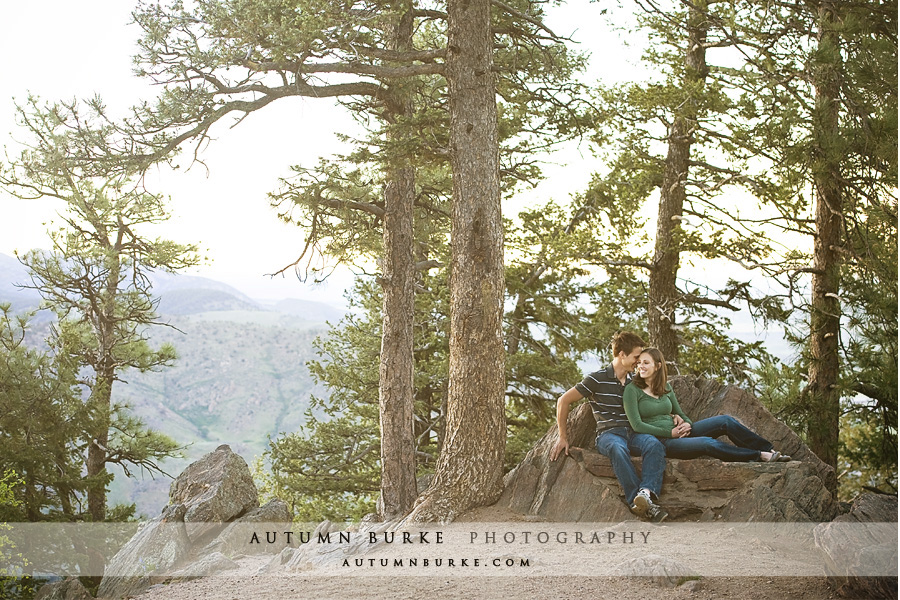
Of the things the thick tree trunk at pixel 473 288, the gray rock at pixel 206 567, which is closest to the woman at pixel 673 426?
the thick tree trunk at pixel 473 288

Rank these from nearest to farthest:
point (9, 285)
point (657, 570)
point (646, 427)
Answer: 1. point (657, 570)
2. point (646, 427)
3. point (9, 285)

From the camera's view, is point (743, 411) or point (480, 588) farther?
point (743, 411)

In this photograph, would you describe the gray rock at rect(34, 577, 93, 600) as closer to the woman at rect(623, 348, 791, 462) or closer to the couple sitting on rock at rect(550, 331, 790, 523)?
the couple sitting on rock at rect(550, 331, 790, 523)

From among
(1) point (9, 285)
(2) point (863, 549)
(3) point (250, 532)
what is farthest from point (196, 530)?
(1) point (9, 285)

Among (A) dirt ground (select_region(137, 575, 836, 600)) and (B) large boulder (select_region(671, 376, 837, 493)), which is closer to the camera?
(A) dirt ground (select_region(137, 575, 836, 600))

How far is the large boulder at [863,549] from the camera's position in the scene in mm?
3859

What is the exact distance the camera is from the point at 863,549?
156 inches

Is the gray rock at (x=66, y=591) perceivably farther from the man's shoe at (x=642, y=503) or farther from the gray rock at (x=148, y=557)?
the man's shoe at (x=642, y=503)

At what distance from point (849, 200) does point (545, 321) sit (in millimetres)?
5884

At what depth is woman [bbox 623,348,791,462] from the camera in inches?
230

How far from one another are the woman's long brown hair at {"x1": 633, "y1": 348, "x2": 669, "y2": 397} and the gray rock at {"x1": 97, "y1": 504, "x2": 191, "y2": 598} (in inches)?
180

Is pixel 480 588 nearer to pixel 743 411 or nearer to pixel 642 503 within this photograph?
pixel 642 503

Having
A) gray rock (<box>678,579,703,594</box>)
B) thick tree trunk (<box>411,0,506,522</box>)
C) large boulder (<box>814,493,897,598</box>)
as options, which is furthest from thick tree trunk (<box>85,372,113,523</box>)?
large boulder (<box>814,493,897,598</box>)

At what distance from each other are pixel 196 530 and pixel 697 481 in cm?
504
